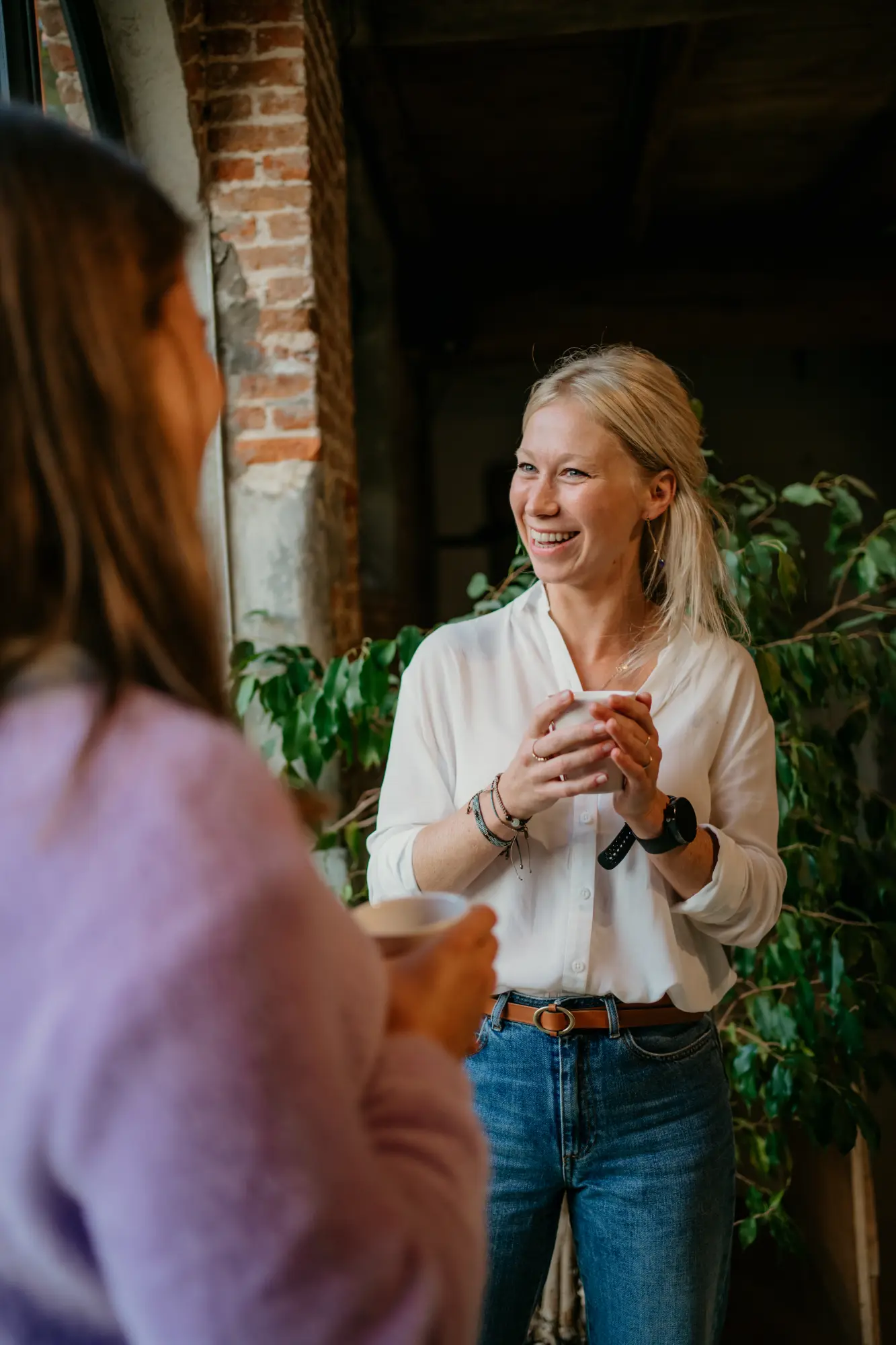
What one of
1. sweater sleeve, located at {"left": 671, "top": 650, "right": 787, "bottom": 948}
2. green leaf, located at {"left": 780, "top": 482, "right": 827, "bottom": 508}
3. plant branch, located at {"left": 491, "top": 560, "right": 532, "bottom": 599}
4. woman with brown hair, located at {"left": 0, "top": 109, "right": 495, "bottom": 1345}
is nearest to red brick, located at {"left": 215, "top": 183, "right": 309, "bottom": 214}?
plant branch, located at {"left": 491, "top": 560, "right": 532, "bottom": 599}

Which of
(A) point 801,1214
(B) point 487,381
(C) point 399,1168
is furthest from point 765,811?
(B) point 487,381

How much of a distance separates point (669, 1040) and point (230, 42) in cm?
241

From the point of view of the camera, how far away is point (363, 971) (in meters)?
0.54

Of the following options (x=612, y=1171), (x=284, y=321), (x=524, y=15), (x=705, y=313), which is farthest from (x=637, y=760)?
(x=705, y=313)

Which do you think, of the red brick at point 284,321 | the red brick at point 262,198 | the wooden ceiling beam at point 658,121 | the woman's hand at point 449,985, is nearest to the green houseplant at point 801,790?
the red brick at point 284,321

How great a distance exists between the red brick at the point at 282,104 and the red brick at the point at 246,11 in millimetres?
167

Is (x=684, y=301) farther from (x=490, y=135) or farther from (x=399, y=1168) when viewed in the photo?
(x=399, y=1168)

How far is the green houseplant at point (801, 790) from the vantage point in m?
2.05

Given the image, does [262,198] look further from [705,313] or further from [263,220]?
[705,313]

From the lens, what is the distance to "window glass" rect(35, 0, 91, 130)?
7.63 ft

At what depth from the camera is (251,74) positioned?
2.54m

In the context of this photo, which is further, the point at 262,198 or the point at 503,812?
the point at 262,198

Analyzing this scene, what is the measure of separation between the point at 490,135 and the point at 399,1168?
183 inches

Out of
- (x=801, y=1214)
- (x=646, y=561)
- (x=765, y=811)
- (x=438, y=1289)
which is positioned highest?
(x=646, y=561)
